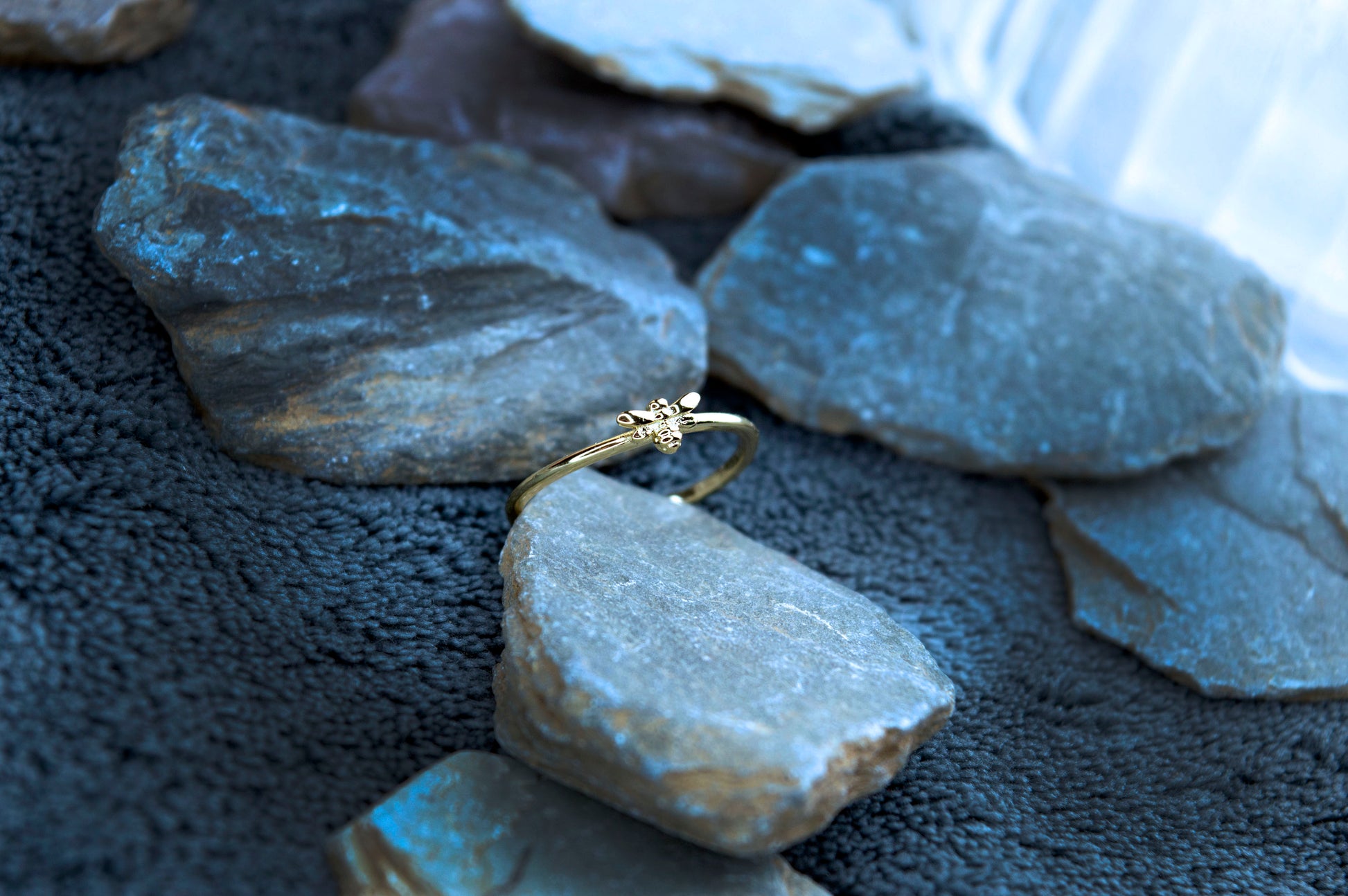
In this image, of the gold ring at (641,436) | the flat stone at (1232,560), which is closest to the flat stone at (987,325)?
the flat stone at (1232,560)

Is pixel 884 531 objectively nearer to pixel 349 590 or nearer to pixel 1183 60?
pixel 349 590

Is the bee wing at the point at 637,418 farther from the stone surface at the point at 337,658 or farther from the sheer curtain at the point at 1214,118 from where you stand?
the sheer curtain at the point at 1214,118

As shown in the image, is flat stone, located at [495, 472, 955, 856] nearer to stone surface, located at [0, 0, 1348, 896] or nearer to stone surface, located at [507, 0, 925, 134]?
stone surface, located at [0, 0, 1348, 896]

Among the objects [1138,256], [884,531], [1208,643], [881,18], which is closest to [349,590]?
[884,531]

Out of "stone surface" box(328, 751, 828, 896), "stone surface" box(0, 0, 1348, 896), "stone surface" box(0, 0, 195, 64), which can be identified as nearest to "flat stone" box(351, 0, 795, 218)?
"stone surface" box(0, 0, 195, 64)

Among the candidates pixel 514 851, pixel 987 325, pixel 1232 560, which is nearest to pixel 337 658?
pixel 514 851

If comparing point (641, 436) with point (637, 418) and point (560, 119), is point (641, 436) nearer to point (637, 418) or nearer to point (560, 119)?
point (637, 418)

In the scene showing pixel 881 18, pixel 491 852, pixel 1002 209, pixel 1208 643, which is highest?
pixel 881 18
